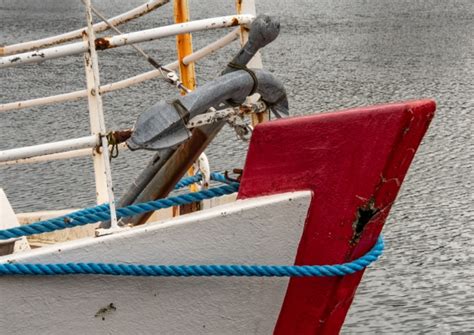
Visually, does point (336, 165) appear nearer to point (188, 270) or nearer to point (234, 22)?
point (188, 270)

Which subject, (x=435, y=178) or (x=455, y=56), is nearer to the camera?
(x=435, y=178)

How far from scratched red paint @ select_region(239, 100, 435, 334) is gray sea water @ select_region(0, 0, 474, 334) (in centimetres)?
321

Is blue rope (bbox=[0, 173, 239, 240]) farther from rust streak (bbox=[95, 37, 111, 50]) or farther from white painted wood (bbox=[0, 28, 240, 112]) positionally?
white painted wood (bbox=[0, 28, 240, 112])

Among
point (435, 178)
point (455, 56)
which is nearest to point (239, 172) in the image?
point (435, 178)

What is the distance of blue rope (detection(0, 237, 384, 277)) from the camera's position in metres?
3.44

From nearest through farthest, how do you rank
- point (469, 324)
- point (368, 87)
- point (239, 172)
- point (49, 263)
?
point (49, 263) < point (239, 172) < point (469, 324) < point (368, 87)

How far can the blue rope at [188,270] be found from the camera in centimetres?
344

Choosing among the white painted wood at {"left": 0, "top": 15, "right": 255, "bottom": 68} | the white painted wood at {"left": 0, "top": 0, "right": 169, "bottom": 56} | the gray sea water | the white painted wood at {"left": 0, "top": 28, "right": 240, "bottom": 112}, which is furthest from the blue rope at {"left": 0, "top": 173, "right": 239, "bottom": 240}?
the gray sea water

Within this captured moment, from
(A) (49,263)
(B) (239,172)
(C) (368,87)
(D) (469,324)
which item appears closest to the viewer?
(A) (49,263)

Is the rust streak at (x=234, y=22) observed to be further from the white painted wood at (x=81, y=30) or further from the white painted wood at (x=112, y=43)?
the white painted wood at (x=81, y=30)

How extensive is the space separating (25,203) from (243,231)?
23.0 feet

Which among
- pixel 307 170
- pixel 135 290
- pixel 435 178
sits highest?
pixel 307 170

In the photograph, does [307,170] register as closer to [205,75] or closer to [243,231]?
[243,231]

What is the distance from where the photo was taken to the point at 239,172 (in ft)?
13.9
